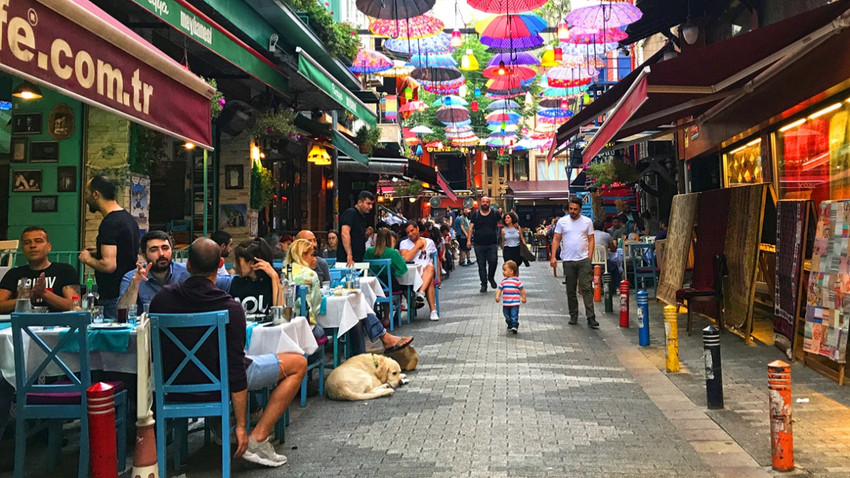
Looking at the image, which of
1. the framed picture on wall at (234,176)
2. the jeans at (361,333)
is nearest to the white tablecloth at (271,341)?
the jeans at (361,333)

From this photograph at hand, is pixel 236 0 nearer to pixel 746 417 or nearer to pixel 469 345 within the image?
pixel 469 345

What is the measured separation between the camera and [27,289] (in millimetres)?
5457

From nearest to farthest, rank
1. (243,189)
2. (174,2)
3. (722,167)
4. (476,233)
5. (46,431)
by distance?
(46,431)
(174,2)
(243,189)
(722,167)
(476,233)

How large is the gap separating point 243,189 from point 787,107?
353 inches

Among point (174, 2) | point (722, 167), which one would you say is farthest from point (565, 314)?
point (174, 2)

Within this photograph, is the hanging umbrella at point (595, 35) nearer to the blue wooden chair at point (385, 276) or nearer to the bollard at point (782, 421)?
the blue wooden chair at point (385, 276)

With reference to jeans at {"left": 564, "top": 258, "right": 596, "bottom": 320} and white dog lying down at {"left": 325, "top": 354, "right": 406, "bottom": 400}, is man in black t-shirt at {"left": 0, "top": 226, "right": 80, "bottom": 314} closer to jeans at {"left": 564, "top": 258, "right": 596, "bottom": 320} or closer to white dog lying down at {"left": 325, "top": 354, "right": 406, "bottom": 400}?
white dog lying down at {"left": 325, "top": 354, "right": 406, "bottom": 400}

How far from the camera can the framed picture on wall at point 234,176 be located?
41.6 ft

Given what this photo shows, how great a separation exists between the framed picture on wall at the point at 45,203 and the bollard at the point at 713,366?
Result: 8.01 meters

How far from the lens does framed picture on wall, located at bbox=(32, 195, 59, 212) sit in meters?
9.09

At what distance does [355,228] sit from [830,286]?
6609 millimetres

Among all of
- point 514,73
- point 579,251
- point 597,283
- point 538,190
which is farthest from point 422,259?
point 538,190

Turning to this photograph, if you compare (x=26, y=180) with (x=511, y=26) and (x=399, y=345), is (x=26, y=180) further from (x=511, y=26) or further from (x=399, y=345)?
(x=511, y=26)

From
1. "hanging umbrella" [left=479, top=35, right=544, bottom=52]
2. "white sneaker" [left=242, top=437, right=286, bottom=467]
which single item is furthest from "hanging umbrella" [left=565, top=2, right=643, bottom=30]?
"white sneaker" [left=242, top=437, right=286, bottom=467]
